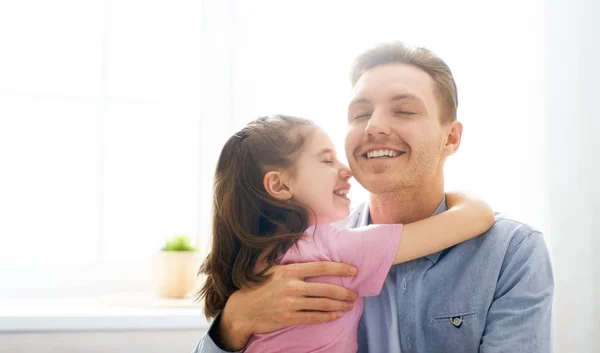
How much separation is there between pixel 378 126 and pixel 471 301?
0.44 meters

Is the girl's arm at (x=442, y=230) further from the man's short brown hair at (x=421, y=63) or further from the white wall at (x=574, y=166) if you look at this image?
the white wall at (x=574, y=166)

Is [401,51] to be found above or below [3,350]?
above

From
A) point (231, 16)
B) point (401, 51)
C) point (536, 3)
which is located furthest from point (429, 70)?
point (231, 16)

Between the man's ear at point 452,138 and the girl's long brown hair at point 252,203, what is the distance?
370mm

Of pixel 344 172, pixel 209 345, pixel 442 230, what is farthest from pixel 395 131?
pixel 209 345

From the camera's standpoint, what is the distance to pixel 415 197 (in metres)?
1.74

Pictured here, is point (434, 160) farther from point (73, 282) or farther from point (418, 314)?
point (73, 282)

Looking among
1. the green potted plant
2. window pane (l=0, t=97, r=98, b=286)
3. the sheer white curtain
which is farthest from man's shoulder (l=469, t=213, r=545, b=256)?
window pane (l=0, t=97, r=98, b=286)

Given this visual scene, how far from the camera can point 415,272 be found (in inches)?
64.8

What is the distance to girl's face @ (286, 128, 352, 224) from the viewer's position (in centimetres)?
158

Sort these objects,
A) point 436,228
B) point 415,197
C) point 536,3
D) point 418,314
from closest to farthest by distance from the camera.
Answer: point 436,228 < point 418,314 < point 415,197 < point 536,3

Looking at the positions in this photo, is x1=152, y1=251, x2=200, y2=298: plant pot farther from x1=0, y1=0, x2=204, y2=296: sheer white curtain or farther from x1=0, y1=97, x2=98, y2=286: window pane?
x1=0, y1=97, x2=98, y2=286: window pane

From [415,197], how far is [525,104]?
71cm

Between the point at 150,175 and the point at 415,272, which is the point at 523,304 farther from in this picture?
the point at 150,175
